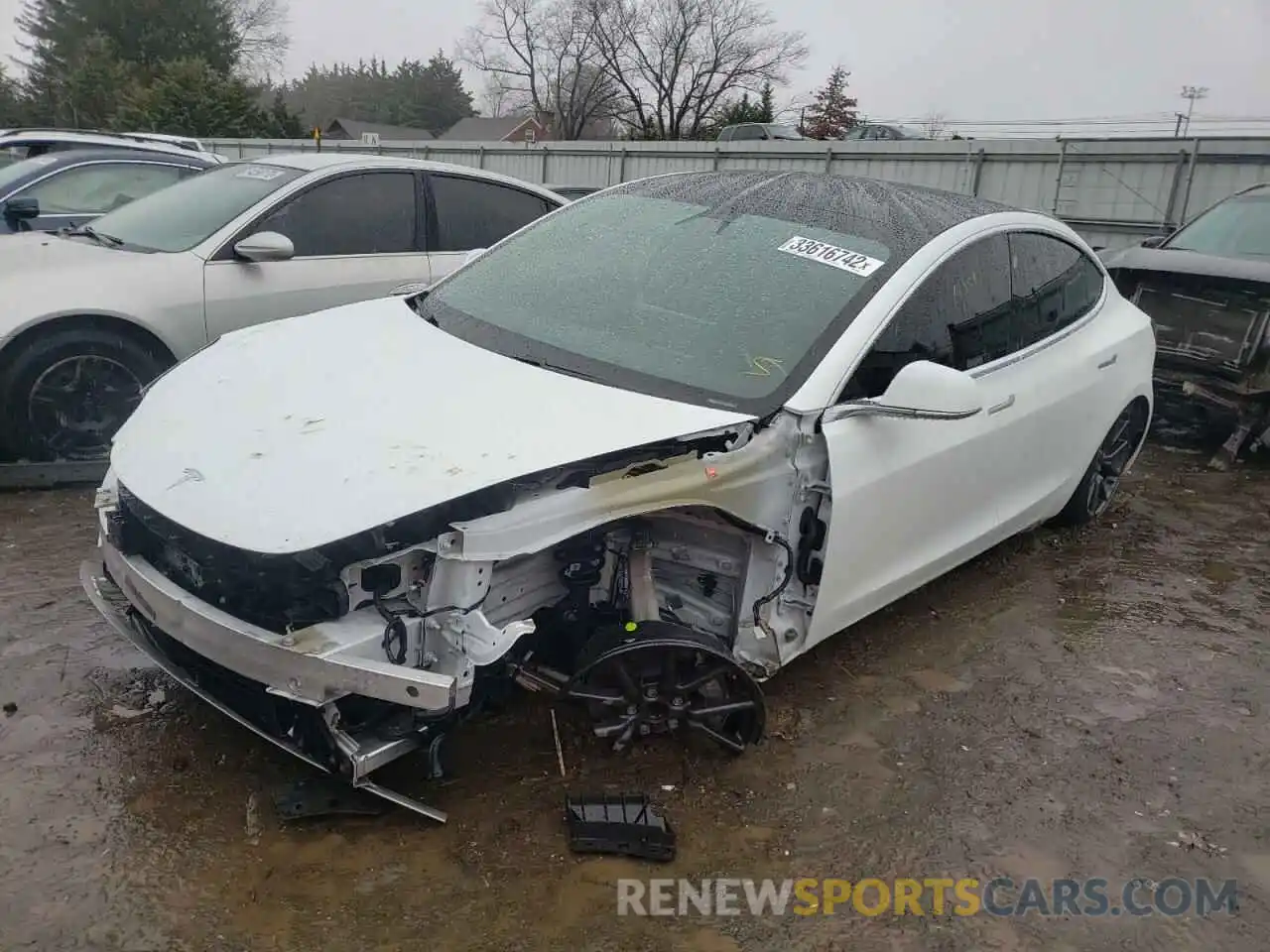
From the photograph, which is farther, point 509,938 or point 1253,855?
point 1253,855

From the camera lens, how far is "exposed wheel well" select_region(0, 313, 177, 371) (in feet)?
14.8

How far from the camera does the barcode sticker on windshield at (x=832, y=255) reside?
136 inches

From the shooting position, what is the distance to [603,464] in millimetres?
2662

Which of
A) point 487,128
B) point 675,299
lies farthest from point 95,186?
point 487,128

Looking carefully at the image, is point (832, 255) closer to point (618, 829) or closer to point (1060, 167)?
point (618, 829)

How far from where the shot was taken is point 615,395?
2963 millimetres

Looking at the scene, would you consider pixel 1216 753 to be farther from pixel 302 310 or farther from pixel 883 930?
pixel 302 310

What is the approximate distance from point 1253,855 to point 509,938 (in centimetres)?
214

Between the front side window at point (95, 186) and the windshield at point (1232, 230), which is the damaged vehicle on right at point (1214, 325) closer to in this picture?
the windshield at point (1232, 230)

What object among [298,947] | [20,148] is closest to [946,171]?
[20,148]

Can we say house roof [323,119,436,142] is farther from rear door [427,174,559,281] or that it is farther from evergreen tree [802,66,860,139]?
rear door [427,174,559,281]

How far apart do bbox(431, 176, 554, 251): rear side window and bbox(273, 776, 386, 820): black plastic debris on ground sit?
12.8 ft

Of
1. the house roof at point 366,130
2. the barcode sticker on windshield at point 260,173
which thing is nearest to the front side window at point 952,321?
the barcode sticker on windshield at point 260,173

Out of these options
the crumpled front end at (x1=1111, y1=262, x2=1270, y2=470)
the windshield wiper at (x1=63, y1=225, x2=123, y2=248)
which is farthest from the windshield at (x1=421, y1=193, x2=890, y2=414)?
the crumpled front end at (x1=1111, y1=262, x2=1270, y2=470)
